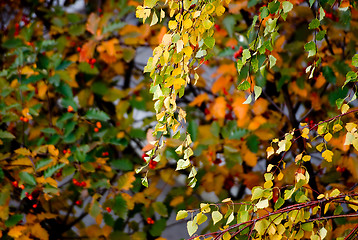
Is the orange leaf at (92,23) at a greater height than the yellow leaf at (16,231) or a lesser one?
greater

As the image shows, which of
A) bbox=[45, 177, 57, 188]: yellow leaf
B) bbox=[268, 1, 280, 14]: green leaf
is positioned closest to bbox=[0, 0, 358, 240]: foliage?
bbox=[45, 177, 57, 188]: yellow leaf

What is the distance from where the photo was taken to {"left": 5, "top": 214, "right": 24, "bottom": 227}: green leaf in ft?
6.45

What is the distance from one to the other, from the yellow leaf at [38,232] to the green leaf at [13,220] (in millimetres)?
98

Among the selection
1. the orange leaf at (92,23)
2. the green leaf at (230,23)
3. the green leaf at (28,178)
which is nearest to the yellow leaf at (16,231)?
the green leaf at (28,178)

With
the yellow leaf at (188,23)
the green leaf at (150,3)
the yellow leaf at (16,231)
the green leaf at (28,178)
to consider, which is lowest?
the yellow leaf at (16,231)

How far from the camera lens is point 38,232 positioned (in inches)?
81.5

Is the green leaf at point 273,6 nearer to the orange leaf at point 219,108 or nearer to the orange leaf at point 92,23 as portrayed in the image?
the orange leaf at point 219,108

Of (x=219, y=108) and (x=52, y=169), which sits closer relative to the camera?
(x=52, y=169)

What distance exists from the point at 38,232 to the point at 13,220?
0.14 m

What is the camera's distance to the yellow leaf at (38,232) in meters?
2.07

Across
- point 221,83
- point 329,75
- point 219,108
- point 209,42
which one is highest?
point 209,42

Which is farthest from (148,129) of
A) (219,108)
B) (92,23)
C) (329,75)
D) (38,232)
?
(329,75)

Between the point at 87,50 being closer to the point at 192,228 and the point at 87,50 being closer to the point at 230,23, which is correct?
the point at 230,23

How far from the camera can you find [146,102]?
2285mm
